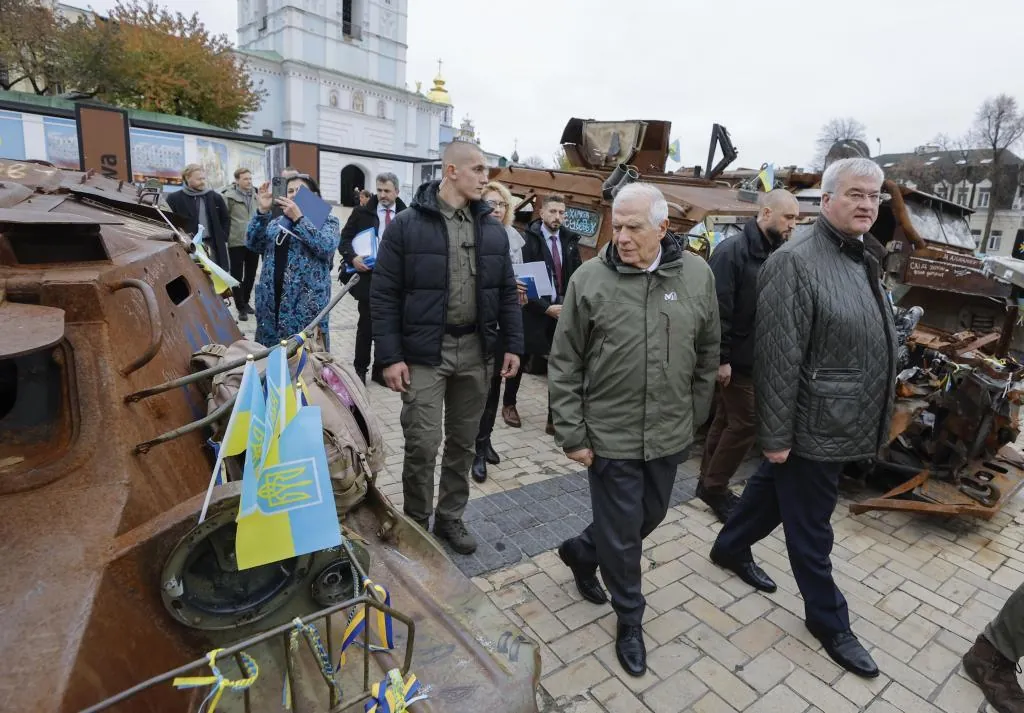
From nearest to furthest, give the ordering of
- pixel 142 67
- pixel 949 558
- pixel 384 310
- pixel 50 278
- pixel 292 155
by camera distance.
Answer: pixel 50 278 → pixel 384 310 → pixel 949 558 → pixel 292 155 → pixel 142 67

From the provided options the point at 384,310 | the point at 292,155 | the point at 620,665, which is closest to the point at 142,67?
the point at 292,155

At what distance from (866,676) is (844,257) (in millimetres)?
1883

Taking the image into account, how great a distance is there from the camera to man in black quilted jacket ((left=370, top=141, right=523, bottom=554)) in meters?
3.20

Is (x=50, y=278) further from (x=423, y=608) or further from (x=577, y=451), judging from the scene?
(x=577, y=451)

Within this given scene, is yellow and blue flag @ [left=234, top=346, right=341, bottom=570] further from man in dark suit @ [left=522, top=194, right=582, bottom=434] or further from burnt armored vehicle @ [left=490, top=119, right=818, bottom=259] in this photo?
burnt armored vehicle @ [left=490, top=119, right=818, bottom=259]

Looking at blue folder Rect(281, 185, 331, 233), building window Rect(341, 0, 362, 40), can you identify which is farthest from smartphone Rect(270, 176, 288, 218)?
building window Rect(341, 0, 362, 40)

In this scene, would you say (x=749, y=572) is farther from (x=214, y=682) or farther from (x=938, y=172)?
(x=938, y=172)

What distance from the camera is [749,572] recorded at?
358 cm

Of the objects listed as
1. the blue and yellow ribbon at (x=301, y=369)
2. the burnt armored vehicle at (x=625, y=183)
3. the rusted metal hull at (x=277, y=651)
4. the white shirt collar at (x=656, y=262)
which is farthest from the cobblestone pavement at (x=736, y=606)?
the burnt armored vehicle at (x=625, y=183)

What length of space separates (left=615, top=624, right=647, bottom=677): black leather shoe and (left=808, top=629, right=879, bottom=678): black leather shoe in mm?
888

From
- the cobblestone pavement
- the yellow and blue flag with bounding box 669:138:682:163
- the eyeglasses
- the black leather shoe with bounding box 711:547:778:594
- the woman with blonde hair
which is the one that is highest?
the yellow and blue flag with bounding box 669:138:682:163

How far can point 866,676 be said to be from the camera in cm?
290

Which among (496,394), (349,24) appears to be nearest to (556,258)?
(496,394)

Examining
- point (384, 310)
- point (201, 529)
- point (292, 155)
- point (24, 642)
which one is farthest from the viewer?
point (292, 155)
